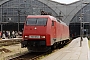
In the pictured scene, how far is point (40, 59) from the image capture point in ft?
59.2

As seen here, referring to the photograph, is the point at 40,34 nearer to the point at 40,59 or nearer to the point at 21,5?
the point at 40,59

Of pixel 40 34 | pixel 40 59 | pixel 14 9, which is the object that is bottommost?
pixel 40 59

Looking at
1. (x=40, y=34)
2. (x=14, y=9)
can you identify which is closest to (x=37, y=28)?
(x=40, y=34)

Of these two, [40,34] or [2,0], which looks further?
[2,0]

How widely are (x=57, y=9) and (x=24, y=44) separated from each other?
83.7 m

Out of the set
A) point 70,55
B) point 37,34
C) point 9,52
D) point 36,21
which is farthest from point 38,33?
point 9,52

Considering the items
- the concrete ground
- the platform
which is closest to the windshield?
the platform

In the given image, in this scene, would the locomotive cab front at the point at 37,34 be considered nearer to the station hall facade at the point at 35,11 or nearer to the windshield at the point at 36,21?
the windshield at the point at 36,21

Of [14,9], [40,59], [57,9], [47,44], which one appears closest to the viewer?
[40,59]

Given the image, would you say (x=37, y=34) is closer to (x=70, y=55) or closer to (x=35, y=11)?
(x=70, y=55)

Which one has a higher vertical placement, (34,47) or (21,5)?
(21,5)

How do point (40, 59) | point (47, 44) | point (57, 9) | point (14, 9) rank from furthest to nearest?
1. point (57, 9)
2. point (14, 9)
3. point (47, 44)
4. point (40, 59)

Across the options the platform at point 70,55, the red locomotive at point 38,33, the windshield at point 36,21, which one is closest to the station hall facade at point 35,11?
the platform at point 70,55

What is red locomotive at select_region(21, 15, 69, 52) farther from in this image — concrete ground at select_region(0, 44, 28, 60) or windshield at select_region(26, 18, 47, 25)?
concrete ground at select_region(0, 44, 28, 60)
